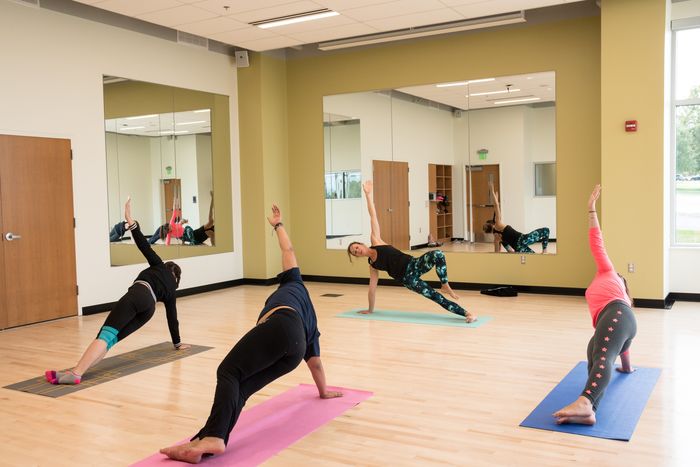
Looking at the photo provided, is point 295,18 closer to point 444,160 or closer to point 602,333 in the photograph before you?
point 444,160

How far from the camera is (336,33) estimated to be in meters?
7.74

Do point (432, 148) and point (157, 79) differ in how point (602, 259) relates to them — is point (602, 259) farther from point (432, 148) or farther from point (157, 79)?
point (157, 79)

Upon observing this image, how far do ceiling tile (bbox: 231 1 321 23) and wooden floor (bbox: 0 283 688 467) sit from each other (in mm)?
3199

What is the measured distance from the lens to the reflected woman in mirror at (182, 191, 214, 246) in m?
8.45

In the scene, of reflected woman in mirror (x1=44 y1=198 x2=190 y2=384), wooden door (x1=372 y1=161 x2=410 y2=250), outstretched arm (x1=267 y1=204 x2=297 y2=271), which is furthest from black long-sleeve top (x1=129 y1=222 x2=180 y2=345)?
wooden door (x1=372 y1=161 x2=410 y2=250)

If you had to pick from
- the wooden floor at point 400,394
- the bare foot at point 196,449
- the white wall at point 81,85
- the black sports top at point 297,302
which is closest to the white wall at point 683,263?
the wooden floor at point 400,394

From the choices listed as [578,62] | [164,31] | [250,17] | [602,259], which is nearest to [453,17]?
[578,62]

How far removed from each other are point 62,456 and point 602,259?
3216 mm

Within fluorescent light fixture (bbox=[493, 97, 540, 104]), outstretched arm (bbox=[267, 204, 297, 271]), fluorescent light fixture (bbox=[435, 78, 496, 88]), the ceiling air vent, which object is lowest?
outstretched arm (bbox=[267, 204, 297, 271])

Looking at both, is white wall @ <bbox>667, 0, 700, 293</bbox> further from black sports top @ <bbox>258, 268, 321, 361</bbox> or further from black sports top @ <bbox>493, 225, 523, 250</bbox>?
black sports top @ <bbox>258, 268, 321, 361</bbox>

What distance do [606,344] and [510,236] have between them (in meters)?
4.57

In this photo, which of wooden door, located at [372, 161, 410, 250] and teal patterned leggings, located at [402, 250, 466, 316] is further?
wooden door, located at [372, 161, 410, 250]

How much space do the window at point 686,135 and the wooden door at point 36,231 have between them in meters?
6.71

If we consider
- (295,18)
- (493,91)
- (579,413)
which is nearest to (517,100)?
(493,91)
